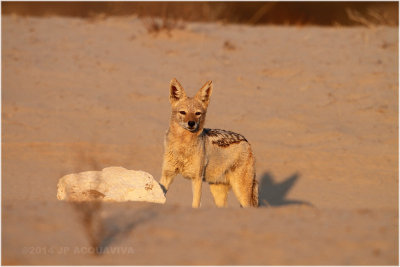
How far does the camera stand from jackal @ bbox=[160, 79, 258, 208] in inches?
272

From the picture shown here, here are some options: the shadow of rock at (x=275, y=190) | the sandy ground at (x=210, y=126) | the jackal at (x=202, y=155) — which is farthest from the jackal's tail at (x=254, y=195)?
the shadow of rock at (x=275, y=190)

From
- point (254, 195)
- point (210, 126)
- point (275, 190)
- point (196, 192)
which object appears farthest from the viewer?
point (210, 126)

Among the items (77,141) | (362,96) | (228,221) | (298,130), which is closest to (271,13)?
(362,96)

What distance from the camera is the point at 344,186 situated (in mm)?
9992

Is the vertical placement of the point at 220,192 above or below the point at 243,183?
below

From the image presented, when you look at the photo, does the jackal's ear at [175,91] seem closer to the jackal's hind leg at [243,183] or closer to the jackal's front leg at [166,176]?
the jackal's front leg at [166,176]

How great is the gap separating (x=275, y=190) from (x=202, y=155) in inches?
129

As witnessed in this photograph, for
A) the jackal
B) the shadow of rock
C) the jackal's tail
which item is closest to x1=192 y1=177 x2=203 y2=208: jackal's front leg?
the jackal

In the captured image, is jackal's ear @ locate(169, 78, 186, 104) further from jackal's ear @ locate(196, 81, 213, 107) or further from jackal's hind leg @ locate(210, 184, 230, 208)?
jackal's hind leg @ locate(210, 184, 230, 208)

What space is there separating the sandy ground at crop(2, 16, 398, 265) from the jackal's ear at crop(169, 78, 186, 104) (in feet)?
5.20

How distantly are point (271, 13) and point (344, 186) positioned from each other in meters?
12.3

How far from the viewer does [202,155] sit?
6.96 m

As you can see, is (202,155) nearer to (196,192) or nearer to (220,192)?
(196,192)

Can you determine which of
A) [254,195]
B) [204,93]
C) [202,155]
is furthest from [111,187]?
[254,195]
